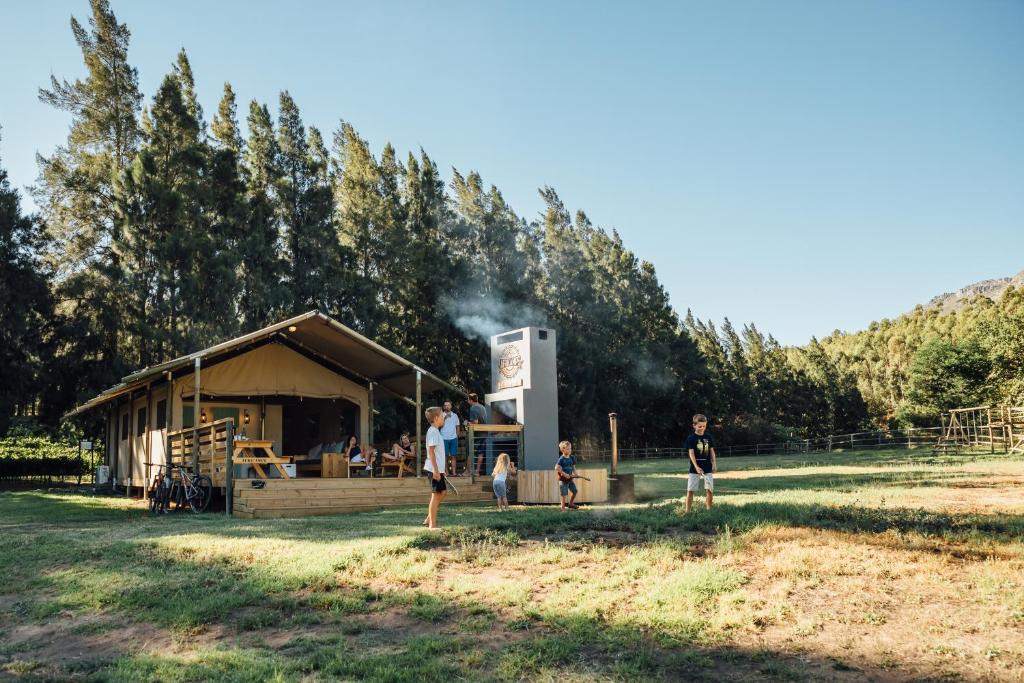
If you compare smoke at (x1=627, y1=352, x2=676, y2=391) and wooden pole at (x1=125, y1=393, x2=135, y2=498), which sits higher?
smoke at (x1=627, y1=352, x2=676, y2=391)

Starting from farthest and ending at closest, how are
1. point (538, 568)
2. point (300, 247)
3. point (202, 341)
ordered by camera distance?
point (300, 247), point (202, 341), point (538, 568)

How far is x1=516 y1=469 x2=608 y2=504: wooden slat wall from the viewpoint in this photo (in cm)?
1480

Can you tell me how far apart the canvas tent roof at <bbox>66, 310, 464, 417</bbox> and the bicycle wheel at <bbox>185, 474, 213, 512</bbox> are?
2.44 m

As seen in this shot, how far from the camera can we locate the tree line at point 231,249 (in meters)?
29.1

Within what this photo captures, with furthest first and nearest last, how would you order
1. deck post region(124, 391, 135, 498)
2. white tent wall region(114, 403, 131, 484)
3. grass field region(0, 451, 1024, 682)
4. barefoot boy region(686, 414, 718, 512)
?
white tent wall region(114, 403, 131, 484), deck post region(124, 391, 135, 498), barefoot boy region(686, 414, 718, 512), grass field region(0, 451, 1024, 682)

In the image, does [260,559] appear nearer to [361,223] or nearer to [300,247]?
[300,247]

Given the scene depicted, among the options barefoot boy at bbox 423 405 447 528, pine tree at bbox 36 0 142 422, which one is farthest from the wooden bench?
pine tree at bbox 36 0 142 422

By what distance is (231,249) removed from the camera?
31.1 m

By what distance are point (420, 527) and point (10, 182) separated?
28341 mm

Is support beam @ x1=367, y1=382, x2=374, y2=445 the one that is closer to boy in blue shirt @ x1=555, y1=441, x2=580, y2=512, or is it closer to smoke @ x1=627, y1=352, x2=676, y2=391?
boy in blue shirt @ x1=555, y1=441, x2=580, y2=512

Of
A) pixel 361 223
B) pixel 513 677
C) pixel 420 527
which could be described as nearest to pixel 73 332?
pixel 361 223

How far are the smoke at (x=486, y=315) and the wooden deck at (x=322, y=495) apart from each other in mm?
25348

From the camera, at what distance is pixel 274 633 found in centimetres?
594

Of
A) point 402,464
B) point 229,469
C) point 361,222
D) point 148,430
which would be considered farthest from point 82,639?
point 361,222
